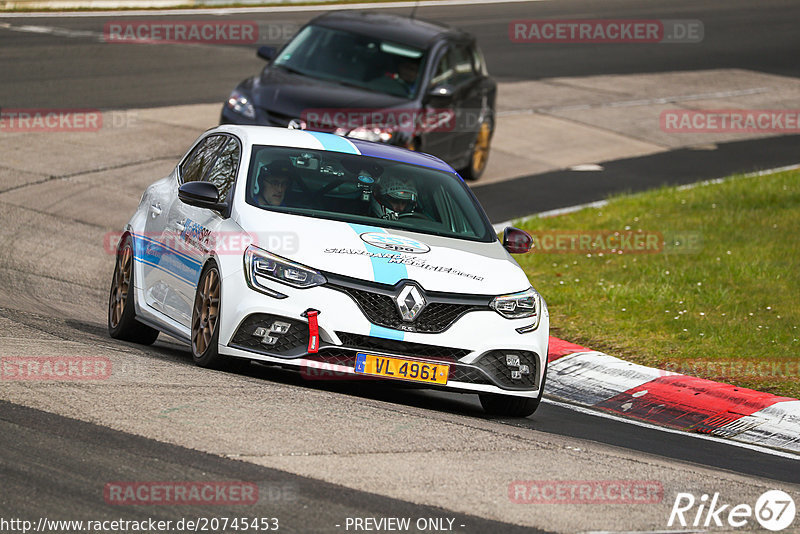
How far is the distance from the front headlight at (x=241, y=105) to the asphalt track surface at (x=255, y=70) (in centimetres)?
331

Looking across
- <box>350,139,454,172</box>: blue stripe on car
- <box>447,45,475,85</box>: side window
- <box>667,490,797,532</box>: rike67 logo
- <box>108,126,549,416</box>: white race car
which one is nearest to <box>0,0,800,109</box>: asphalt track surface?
<box>447,45,475,85</box>: side window

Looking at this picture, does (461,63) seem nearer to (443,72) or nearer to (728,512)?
(443,72)

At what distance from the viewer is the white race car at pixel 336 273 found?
7.90m

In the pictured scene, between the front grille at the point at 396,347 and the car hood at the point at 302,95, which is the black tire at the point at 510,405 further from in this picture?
the car hood at the point at 302,95

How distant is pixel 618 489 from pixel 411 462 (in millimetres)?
993

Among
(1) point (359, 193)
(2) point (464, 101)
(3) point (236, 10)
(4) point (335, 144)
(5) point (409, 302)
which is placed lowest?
(3) point (236, 10)

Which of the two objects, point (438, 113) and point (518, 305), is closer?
point (518, 305)

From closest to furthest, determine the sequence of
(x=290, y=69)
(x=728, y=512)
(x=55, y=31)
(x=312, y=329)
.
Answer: (x=728, y=512)
(x=312, y=329)
(x=290, y=69)
(x=55, y=31)

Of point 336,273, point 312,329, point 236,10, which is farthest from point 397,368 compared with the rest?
point 236,10

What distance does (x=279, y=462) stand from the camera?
20.6 feet

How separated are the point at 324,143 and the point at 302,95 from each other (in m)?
6.23

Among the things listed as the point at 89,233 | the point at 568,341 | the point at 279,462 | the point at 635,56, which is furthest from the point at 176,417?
the point at 635,56

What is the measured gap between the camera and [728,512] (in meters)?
6.35

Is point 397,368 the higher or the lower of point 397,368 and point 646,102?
the higher
